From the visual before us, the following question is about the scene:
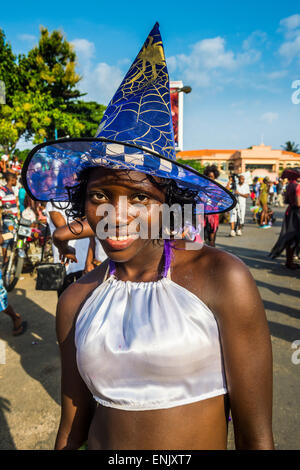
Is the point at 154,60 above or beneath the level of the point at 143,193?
above

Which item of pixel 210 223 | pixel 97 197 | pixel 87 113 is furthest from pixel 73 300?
pixel 87 113

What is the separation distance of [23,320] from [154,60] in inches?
168

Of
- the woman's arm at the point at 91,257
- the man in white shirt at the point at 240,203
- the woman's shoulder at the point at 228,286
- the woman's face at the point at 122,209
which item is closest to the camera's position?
the woman's shoulder at the point at 228,286

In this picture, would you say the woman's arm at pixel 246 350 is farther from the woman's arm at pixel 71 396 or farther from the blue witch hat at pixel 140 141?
the woman's arm at pixel 71 396

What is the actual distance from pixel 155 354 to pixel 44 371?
2.79m

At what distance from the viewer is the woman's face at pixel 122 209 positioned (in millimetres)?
1087

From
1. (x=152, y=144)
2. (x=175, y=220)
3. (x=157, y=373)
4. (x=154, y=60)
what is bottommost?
(x=157, y=373)

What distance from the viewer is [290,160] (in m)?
80.1

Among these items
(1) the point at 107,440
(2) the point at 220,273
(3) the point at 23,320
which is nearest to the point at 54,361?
(3) the point at 23,320

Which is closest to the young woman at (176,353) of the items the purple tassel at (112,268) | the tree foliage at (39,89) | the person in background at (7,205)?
the purple tassel at (112,268)

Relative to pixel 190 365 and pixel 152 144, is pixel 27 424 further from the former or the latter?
pixel 152 144

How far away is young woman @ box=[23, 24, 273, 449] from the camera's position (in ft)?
3.21

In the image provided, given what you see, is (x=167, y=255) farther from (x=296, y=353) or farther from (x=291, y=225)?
(x=291, y=225)

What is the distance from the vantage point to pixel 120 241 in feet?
3.67
